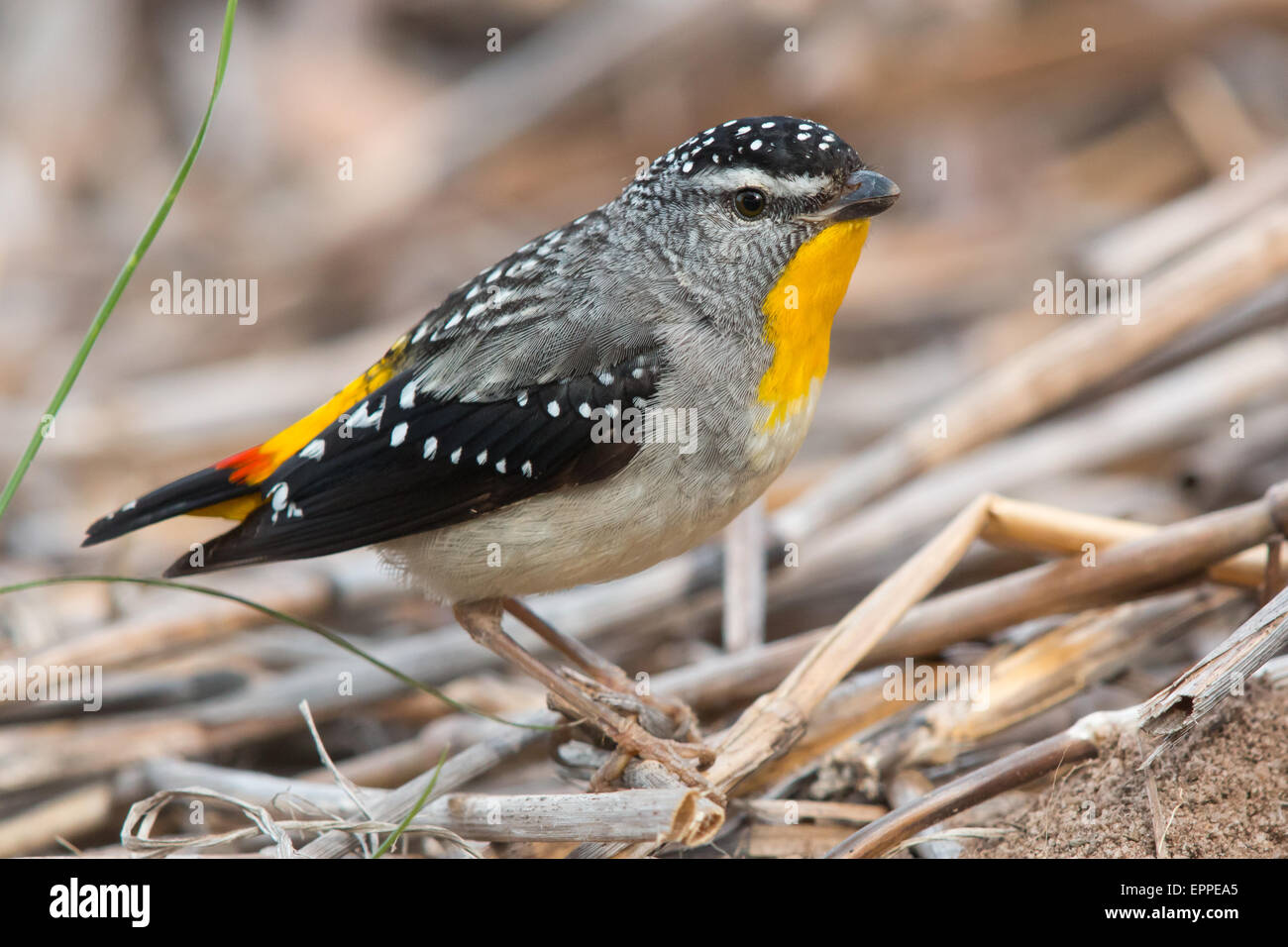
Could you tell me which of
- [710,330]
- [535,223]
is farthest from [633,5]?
[710,330]

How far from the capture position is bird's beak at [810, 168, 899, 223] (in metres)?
3.02

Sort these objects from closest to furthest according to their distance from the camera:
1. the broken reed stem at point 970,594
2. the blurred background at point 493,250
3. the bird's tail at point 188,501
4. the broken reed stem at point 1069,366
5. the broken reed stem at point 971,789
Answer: the broken reed stem at point 971,789, the broken reed stem at point 970,594, the bird's tail at point 188,501, the blurred background at point 493,250, the broken reed stem at point 1069,366

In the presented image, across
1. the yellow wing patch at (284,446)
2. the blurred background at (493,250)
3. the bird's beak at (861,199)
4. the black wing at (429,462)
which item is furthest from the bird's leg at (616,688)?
the bird's beak at (861,199)

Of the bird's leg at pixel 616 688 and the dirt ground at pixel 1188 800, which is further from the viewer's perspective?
the bird's leg at pixel 616 688

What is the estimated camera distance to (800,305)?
123 inches

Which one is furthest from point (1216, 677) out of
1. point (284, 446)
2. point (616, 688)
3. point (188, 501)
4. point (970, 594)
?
point (188, 501)

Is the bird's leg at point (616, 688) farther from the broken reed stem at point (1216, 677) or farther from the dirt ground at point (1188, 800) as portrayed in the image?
the broken reed stem at point (1216, 677)

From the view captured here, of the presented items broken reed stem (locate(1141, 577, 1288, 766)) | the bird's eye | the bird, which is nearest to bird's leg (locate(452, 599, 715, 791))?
the bird

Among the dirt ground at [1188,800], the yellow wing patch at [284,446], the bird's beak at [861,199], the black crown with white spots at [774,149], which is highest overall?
the black crown with white spots at [774,149]

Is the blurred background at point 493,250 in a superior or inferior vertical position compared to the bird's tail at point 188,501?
superior

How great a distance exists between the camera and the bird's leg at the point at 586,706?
3182 millimetres

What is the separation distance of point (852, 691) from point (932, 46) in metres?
4.34

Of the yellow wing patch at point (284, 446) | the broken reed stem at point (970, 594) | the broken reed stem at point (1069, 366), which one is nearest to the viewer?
the broken reed stem at point (970, 594)
